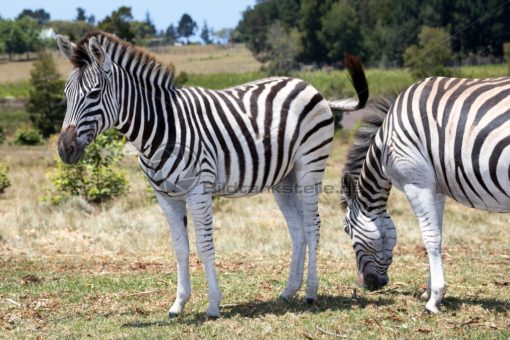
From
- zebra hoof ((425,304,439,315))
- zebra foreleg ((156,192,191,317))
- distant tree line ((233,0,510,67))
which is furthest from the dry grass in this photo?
zebra hoof ((425,304,439,315))

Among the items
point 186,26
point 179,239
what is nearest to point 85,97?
point 179,239

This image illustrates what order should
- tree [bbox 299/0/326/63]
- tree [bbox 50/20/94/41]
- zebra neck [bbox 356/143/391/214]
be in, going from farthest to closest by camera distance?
tree [bbox 299/0/326/63]
tree [bbox 50/20/94/41]
zebra neck [bbox 356/143/391/214]

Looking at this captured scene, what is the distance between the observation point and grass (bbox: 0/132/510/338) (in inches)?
244

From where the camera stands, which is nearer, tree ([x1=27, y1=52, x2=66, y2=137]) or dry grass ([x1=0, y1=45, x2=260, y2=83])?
tree ([x1=27, y1=52, x2=66, y2=137])

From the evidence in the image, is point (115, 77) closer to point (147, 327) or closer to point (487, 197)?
point (147, 327)

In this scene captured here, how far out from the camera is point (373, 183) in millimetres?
6996

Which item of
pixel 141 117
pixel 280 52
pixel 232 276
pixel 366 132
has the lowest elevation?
pixel 232 276

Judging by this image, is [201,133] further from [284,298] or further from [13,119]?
[13,119]

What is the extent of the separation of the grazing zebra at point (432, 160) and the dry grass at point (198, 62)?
5852 centimetres

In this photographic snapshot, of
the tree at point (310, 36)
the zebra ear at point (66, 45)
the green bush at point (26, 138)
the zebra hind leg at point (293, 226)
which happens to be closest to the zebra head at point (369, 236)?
the zebra hind leg at point (293, 226)

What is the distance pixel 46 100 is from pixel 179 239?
1234 inches

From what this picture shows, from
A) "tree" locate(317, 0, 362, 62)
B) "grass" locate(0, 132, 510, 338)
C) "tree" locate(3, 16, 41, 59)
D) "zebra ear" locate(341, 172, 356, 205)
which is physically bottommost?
"grass" locate(0, 132, 510, 338)

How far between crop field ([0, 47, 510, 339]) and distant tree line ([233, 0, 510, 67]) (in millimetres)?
38656

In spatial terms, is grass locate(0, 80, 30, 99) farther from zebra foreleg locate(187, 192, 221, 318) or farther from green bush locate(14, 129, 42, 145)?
zebra foreleg locate(187, 192, 221, 318)
